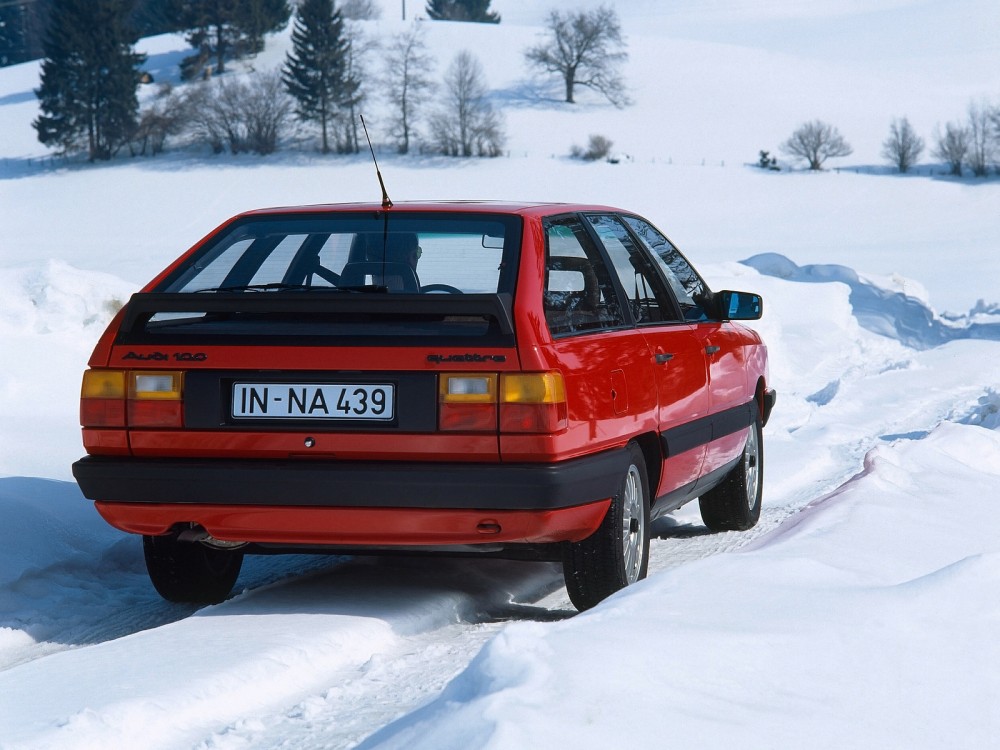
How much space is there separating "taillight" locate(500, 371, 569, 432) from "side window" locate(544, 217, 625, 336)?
10.1 inches

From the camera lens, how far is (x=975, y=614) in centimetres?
346

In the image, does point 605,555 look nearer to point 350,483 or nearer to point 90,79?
point 350,483

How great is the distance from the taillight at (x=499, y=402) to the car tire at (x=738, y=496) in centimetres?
239

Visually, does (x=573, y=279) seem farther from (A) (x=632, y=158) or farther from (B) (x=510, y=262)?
(A) (x=632, y=158)

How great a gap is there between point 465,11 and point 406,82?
158 feet

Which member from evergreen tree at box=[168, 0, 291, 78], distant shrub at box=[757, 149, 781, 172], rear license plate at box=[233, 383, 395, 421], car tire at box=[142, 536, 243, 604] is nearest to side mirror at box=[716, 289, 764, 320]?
rear license plate at box=[233, 383, 395, 421]

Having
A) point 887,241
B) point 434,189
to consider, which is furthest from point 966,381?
point 434,189

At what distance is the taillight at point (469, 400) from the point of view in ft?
13.0

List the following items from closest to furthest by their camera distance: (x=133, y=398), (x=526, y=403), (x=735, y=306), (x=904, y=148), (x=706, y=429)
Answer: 1. (x=526, y=403)
2. (x=133, y=398)
3. (x=706, y=429)
4. (x=735, y=306)
5. (x=904, y=148)

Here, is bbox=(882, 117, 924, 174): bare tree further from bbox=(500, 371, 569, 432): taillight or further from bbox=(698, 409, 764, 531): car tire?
bbox=(500, 371, 569, 432): taillight

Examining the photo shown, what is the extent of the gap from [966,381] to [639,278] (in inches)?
287

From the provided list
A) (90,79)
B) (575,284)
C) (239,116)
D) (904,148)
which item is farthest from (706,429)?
(90,79)

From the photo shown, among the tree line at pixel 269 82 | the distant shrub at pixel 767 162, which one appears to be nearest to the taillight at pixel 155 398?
the distant shrub at pixel 767 162

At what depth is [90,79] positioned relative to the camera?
73.9m
